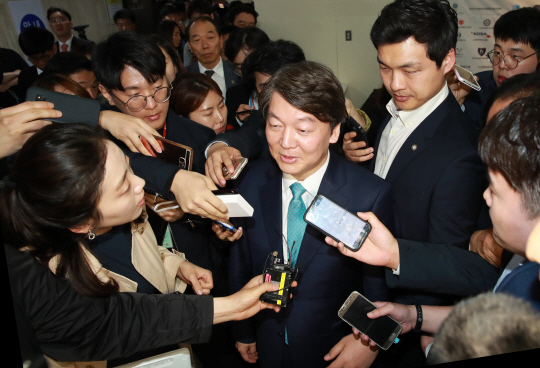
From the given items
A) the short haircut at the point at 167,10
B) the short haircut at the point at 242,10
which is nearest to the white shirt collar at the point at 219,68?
the short haircut at the point at 242,10

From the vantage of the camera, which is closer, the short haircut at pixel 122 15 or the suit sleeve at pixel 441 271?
the suit sleeve at pixel 441 271

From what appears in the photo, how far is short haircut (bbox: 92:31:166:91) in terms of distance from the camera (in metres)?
1.75

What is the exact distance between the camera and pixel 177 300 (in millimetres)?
1239

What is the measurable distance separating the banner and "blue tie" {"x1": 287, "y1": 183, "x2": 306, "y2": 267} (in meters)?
1.96

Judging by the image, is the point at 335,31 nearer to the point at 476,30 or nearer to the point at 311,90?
the point at 476,30

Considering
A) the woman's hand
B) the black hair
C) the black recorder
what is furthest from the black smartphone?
the black recorder

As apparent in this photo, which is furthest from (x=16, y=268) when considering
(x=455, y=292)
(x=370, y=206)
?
(x=455, y=292)

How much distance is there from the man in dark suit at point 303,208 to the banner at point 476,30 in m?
1.80

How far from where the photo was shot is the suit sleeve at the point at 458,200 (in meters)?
1.38

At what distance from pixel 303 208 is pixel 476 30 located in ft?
6.87

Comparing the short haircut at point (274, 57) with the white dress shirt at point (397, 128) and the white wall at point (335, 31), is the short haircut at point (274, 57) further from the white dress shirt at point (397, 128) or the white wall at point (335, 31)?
the white wall at point (335, 31)

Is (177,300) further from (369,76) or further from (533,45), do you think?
(369,76)

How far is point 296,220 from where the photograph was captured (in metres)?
1.43

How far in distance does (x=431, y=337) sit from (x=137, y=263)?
118cm
